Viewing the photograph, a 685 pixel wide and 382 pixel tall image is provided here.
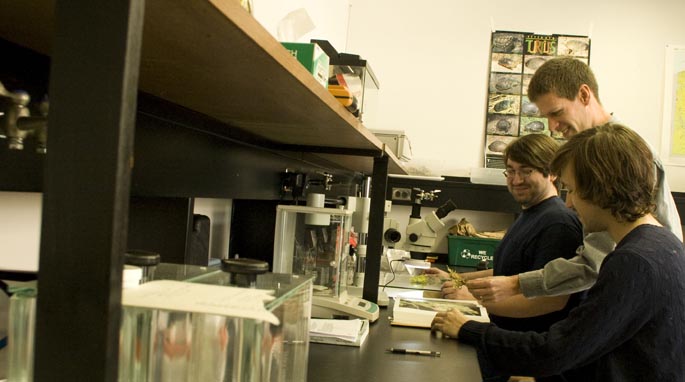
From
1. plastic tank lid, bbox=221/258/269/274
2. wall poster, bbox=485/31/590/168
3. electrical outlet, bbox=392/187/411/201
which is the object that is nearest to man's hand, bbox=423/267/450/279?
electrical outlet, bbox=392/187/411/201

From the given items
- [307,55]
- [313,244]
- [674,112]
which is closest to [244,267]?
[307,55]

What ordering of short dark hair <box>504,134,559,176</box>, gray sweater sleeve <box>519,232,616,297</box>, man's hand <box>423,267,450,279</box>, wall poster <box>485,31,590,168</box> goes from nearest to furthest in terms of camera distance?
gray sweater sleeve <box>519,232,616,297</box> < short dark hair <box>504,134,559,176</box> < man's hand <box>423,267,450,279</box> < wall poster <box>485,31,590,168</box>

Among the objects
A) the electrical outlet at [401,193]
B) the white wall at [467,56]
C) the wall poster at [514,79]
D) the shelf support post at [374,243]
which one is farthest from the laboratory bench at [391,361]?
the wall poster at [514,79]

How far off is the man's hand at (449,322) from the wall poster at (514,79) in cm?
284

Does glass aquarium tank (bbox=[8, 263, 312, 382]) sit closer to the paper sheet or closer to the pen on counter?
the paper sheet

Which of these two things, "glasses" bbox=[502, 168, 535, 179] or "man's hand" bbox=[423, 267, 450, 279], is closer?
"glasses" bbox=[502, 168, 535, 179]

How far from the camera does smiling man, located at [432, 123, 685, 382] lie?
4.32 feet

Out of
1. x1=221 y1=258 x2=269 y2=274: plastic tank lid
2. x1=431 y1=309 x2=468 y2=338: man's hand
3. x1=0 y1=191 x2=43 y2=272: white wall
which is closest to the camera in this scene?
x1=221 y1=258 x2=269 y2=274: plastic tank lid

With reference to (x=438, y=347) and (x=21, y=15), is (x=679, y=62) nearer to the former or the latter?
(x=438, y=347)

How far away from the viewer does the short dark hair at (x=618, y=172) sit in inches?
55.8

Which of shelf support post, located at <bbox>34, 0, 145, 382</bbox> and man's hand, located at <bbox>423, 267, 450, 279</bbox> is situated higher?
shelf support post, located at <bbox>34, 0, 145, 382</bbox>

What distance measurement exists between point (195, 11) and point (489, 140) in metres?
3.98

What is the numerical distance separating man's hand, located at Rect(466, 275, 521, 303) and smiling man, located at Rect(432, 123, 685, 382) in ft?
1.17

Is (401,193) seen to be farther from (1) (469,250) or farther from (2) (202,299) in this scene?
(2) (202,299)
